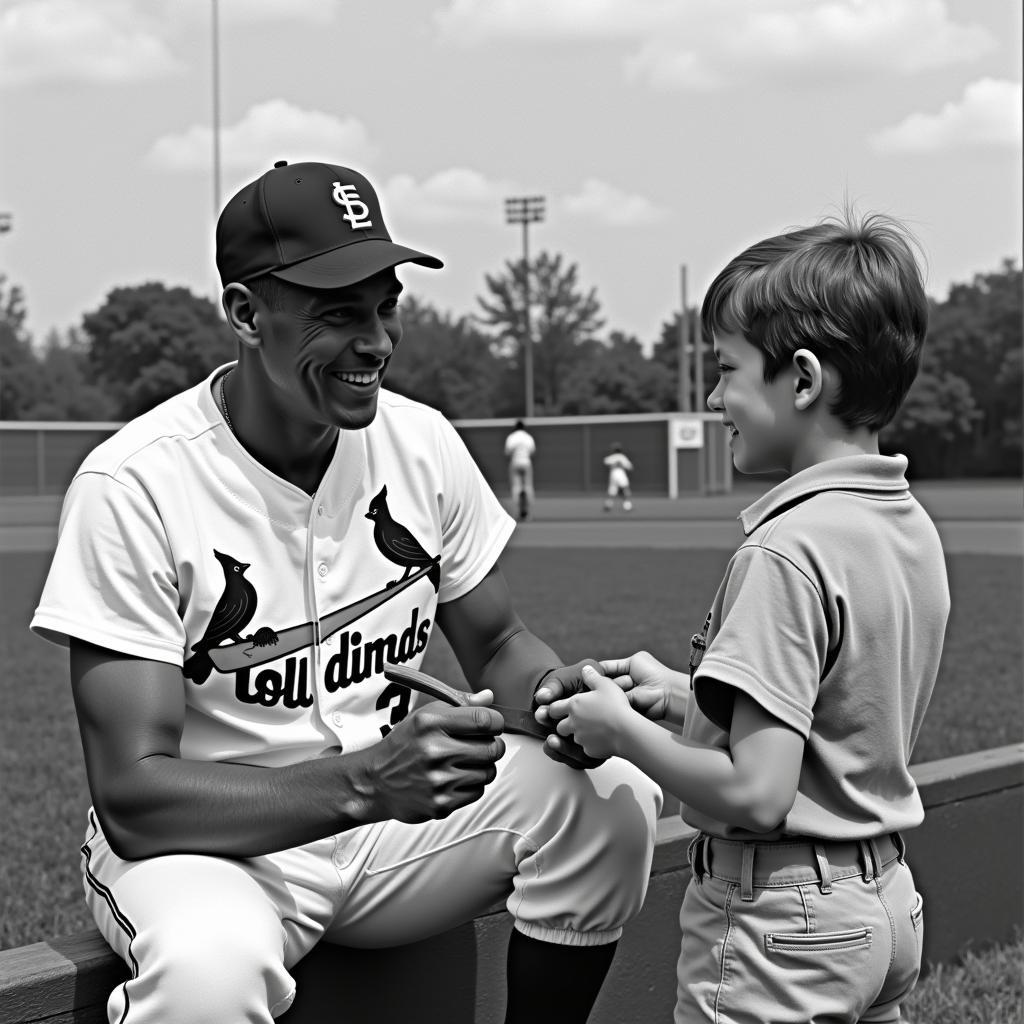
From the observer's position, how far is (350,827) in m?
2.37

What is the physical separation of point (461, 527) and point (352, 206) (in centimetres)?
72

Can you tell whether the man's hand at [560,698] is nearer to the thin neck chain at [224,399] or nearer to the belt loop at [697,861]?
the belt loop at [697,861]

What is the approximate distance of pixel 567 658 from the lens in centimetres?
870

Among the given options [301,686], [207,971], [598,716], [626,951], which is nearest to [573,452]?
[626,951]

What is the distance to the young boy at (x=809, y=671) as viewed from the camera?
218 centimetres

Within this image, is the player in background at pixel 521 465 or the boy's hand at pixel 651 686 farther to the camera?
the player in background at pixel 521 465

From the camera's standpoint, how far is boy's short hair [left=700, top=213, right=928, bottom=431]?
229 centimetres

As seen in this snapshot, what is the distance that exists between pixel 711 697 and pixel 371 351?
3.31 ft

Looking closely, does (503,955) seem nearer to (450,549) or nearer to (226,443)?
(450,549)

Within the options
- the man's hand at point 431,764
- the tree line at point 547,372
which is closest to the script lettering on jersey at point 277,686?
the man's hand at point 431,764

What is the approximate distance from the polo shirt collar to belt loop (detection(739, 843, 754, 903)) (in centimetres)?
51

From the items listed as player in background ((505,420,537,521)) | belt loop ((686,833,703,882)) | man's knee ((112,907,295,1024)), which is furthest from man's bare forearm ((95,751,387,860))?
player in background ((505,420,537,521))

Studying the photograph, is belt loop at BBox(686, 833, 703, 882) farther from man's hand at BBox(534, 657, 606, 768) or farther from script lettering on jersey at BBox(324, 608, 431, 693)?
script lettering on jersey at BBox(324, 608, 431, 693)

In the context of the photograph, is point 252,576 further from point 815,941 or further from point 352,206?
point 815,941
